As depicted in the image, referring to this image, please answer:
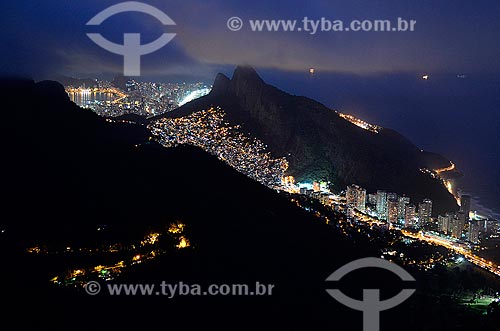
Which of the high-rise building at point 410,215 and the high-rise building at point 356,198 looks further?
the high-rise building at point 356,198

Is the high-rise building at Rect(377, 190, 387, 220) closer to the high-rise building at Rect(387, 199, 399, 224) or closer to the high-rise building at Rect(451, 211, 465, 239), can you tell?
the high-rise building at Rect(387, 199, 399, 224)

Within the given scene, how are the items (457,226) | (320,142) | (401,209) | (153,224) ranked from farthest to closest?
(320,142)
(401,209)
(457,226)
(153,224)

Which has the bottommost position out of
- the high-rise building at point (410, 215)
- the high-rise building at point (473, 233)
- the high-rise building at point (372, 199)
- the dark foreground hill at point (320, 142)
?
the high-rise building at point (473, 233)

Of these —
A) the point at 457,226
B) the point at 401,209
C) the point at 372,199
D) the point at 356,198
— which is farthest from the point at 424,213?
the point at 356,198

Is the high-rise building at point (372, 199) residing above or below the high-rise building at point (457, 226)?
above

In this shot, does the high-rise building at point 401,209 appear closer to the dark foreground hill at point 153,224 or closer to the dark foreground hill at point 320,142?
the dark foreground hill at point 320,142

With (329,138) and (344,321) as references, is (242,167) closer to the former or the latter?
(329,138)

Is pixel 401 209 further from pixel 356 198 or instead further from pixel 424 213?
pixel 356 198


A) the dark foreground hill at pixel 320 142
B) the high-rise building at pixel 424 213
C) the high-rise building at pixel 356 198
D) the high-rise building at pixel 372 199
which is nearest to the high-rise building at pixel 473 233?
the high-rise building at pixel 424 213

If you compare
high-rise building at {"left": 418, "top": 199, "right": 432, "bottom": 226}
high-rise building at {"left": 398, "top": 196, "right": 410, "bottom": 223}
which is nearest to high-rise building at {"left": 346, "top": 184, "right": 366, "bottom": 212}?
high-rise building at {"left": 398, "top": 196, "right": 410, "bottom": 223}
